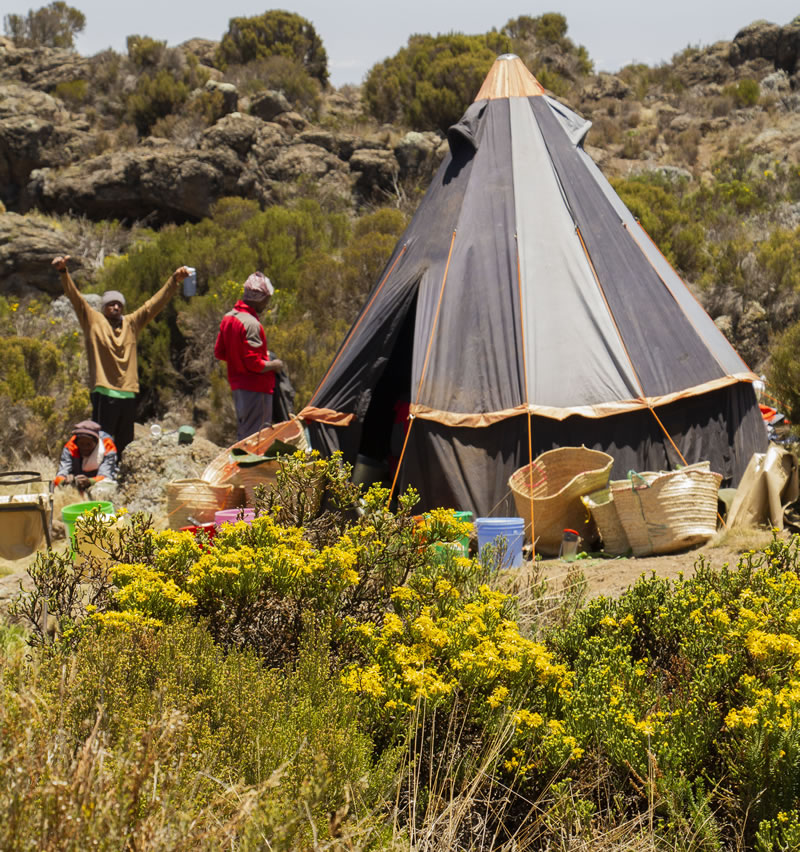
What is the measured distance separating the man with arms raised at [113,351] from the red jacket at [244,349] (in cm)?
85

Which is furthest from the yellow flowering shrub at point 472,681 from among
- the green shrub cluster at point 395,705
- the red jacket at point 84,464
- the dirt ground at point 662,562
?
the red jacket at point 84,464

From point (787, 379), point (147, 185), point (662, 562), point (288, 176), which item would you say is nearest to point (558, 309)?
point (662, 562)

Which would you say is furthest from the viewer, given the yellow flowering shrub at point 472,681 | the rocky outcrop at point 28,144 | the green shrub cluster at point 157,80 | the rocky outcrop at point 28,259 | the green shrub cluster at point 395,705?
the green shrub cluster at point 157,80

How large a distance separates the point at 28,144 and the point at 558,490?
18850 mm

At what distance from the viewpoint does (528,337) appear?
6.11 metres

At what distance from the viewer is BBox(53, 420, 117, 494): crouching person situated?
23.2 feet

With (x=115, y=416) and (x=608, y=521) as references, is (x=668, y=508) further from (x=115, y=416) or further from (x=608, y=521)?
(x=115, y=416)

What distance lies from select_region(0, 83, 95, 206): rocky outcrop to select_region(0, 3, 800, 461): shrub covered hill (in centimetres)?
5

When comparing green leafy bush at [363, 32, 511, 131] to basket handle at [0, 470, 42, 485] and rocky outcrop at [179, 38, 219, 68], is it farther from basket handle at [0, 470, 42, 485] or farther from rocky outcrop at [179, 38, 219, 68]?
basket handle at [0, 470, 42, 485]

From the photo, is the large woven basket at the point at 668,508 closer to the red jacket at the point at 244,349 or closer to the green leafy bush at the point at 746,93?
the red jacket at the point at 244,349

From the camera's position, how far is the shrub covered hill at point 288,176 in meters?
11.9

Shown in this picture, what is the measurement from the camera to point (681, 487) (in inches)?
207

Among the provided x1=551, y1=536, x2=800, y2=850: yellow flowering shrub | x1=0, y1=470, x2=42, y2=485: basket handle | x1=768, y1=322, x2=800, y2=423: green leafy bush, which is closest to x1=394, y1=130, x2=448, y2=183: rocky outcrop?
x1=768, y1=322, x2=800, y2=423: green leafy bush

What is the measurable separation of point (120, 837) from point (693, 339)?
18.0 feet
